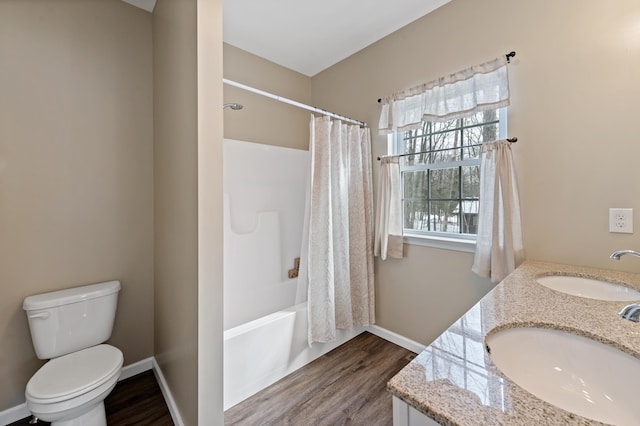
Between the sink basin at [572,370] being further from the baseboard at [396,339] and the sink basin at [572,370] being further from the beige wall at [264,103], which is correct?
the beige wall at [264,103]

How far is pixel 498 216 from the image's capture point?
5.37ft

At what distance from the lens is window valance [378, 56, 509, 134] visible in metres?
1.65

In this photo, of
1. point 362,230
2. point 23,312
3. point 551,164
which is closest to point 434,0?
point 551,164

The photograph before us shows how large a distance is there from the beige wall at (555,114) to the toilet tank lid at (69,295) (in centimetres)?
221

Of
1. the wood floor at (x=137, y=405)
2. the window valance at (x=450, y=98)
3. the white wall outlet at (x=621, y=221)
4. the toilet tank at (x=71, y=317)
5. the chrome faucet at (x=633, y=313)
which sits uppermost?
the window valance at (x=450, y=98)

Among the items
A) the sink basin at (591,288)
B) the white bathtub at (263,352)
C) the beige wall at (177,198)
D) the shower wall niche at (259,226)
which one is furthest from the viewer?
the shower wall niche at (259,226)

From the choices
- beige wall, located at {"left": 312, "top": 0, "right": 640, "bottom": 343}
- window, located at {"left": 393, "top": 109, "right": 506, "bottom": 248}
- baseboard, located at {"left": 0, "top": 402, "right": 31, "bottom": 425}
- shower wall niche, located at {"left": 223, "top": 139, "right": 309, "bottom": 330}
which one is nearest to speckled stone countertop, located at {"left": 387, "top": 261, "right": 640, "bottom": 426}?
beige wall, located at {"left": 312, "top": 0, "right": 640, "bottom": 343}

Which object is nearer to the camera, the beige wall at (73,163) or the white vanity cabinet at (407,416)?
the white vanity cabinet at (407,416)

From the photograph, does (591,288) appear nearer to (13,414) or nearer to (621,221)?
(621,221)

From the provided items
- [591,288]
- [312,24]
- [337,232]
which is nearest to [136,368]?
[337,232]

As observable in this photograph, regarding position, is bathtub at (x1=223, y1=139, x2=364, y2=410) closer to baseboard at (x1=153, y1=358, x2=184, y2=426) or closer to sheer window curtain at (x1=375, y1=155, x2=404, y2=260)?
baseboard at (x1=153, y1=358, x2=184, y2=426)

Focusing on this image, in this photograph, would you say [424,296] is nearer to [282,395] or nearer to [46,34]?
[282,395]

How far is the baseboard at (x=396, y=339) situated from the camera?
2148 mm

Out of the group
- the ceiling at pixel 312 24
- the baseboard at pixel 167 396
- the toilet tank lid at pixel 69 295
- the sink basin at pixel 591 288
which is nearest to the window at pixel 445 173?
the sink basin at pixel 591 288
